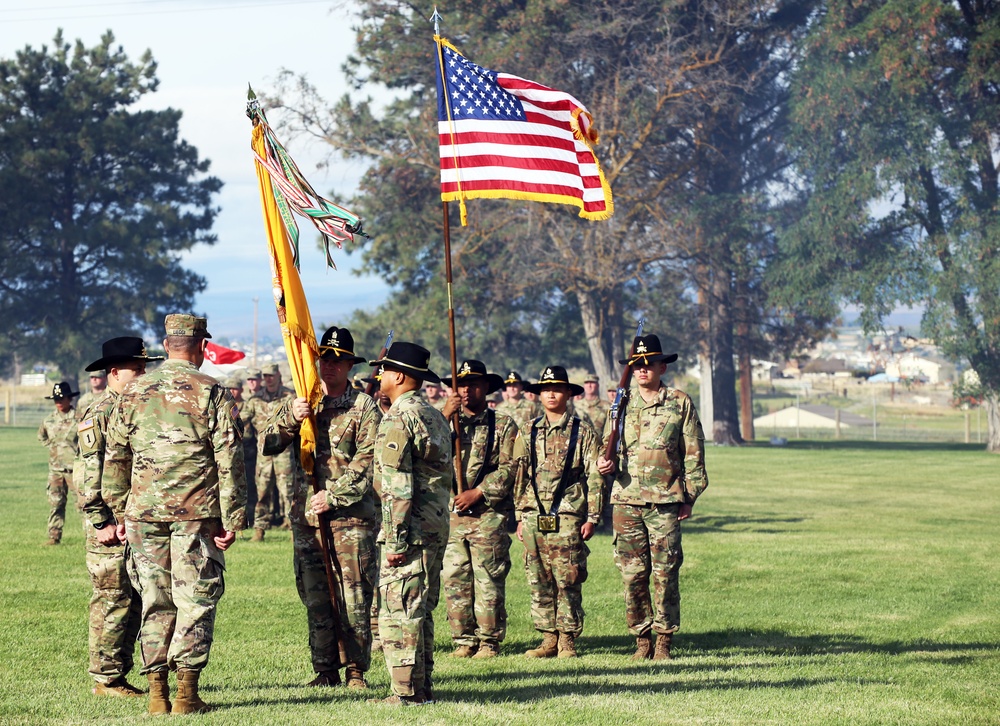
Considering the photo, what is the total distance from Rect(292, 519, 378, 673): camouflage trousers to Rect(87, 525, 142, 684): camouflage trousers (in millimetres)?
1176

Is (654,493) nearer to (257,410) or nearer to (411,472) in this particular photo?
(411,472)

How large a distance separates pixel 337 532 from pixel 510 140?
4235 mm

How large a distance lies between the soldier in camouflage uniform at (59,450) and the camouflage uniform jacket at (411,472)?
1017 cm

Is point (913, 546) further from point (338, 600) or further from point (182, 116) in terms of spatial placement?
point (182, 116)

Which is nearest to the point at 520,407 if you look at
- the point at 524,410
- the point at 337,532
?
the point at 524,410

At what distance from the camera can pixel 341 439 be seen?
29.8 feet

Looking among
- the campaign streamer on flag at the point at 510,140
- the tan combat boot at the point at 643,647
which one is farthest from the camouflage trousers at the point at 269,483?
the tan combat boot at the point at 643,647

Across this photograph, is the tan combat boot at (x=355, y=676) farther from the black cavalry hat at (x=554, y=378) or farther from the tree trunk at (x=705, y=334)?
the tree trunk at (x=705, y=334)

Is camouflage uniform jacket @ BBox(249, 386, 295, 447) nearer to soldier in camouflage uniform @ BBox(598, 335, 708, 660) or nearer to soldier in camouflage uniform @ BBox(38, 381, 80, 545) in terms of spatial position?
soldier in camouflage uniform @ BBox(38, 381, 80, 545)

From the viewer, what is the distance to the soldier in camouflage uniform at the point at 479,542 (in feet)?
35.2

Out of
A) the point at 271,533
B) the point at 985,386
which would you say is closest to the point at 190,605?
the point at 271,533

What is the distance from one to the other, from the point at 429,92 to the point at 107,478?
4691 cm

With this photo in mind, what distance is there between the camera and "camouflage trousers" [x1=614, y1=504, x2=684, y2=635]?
10828mm

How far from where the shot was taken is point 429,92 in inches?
2125
